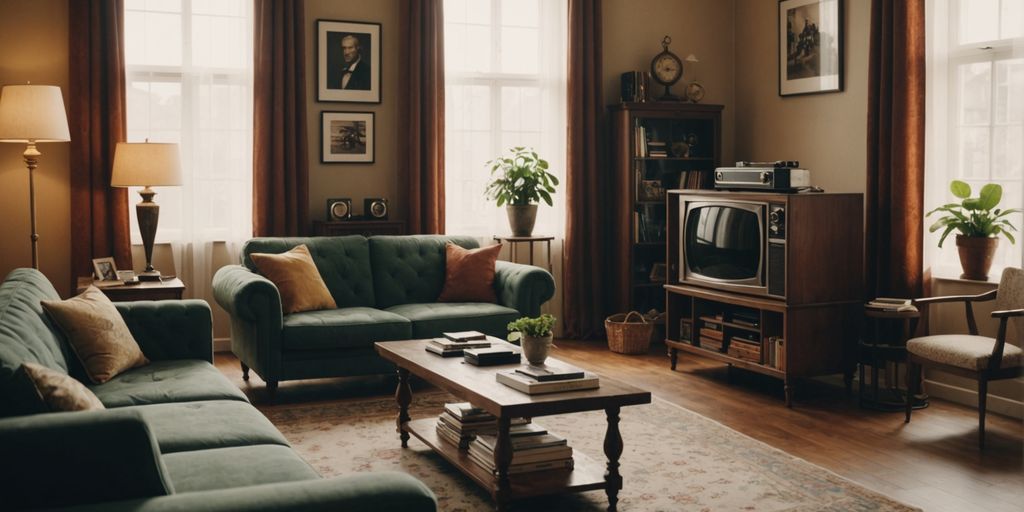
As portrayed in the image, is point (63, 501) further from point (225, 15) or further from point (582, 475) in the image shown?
point (225, 15)

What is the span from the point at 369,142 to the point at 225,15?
1237mm

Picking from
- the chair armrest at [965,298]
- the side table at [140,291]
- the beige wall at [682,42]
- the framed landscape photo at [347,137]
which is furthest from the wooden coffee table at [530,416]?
the beige wall at [682,42]

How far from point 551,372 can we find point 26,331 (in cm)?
174

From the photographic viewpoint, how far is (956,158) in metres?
5.30

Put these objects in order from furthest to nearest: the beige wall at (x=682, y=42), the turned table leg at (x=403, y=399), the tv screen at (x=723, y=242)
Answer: the beige wall at (x=682, y=42), the tv screen at (x=723, y=242), the turned table leg at (x=403, y=399)

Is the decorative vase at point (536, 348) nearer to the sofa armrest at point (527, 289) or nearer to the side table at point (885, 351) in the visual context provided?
the sofa armrest at point (527, 289)

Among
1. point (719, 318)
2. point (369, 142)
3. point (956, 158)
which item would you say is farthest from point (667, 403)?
point (369, 142)

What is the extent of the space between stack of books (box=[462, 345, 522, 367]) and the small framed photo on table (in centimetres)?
249

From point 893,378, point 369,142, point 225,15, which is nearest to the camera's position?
point 893,378

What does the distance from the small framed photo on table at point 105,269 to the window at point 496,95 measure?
2.32 meters

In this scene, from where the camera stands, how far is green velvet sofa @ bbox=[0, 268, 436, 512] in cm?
180

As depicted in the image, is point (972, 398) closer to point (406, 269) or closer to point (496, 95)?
point (406, 269)

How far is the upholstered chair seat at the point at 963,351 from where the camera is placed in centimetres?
430

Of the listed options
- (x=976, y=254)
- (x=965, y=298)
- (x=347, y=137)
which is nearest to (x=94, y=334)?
(x=347, y=137)
